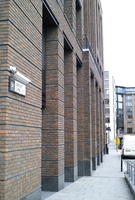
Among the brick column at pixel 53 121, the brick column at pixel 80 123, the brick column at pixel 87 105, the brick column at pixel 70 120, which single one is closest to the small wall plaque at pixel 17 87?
the brick column at pixel 53 121

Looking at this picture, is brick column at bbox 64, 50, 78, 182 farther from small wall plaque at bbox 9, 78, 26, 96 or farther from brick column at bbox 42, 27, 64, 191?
small wall plaque at bbox 9, 78, 26, 96

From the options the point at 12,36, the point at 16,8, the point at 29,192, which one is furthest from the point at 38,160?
the point at 16,8

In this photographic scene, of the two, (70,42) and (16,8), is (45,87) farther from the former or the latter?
(16,8)

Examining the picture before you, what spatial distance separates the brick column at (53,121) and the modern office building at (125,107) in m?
110

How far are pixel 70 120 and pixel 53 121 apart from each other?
2678 mm

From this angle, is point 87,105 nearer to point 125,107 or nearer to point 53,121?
point 53,121

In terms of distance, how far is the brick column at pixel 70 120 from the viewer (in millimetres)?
12227

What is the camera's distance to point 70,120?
→ 12.5 m

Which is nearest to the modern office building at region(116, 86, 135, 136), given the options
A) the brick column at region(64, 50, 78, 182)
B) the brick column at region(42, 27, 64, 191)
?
the brick column at region(64, 50, 78, 182)

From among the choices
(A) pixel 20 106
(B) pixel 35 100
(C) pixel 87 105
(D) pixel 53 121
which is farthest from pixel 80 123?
(A) pixel 20 106

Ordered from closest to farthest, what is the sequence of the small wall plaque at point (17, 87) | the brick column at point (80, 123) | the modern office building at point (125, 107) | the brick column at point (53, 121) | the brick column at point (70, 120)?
the small wall plaque at point (17, 87) < the brick column at point (53, 121) < the brick column at point (70, 120) < the brick column at point (80, 123) < the modern office building at point (125, 107)

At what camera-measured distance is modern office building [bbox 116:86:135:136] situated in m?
118

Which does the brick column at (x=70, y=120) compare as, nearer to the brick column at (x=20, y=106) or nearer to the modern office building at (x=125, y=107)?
the brick column at (x=20, y=106)

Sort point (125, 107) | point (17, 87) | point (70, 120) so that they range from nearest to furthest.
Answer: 1. point (17, 87)
2. point (70, 120)
3. point (125, 107)
